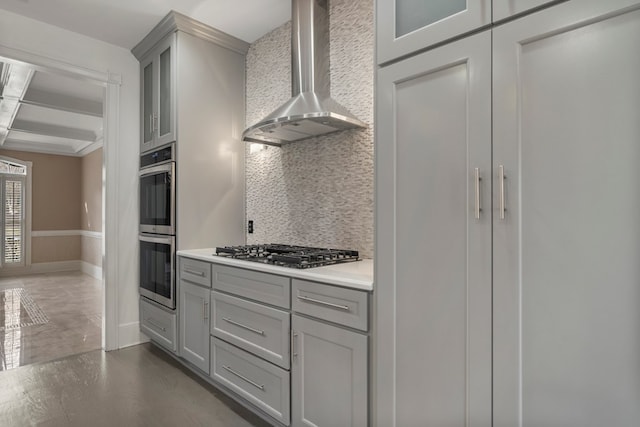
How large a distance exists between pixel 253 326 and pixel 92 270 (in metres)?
6.68

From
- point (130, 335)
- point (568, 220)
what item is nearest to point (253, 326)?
point (568, 220)

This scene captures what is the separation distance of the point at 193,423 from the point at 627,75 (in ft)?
7.96

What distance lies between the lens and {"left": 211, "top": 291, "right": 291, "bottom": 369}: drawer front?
6.20 ft

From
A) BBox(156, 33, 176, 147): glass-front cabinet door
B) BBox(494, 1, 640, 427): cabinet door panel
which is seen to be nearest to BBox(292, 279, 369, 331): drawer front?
BBox(494, 1, 640, 427): cabinet door panel

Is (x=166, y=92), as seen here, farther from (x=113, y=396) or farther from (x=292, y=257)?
(x=113, y=396)

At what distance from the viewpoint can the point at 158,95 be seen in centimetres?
311

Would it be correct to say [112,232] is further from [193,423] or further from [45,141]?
[45,141]

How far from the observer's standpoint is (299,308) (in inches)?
70.9

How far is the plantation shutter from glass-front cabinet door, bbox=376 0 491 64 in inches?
342

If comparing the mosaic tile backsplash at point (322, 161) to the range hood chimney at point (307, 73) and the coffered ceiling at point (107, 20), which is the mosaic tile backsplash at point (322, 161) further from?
the coffered ceiling at point (107, 20)

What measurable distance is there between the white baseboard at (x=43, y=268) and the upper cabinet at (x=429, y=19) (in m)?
8.73

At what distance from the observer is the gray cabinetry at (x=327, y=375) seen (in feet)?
5.08

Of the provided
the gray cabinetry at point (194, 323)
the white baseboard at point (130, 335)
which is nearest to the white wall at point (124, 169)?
the white baseboard at point (130, 335)

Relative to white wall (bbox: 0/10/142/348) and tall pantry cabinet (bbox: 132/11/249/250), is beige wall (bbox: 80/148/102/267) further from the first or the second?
tall pantry cabinet (bbox: 132/11/249/250)
